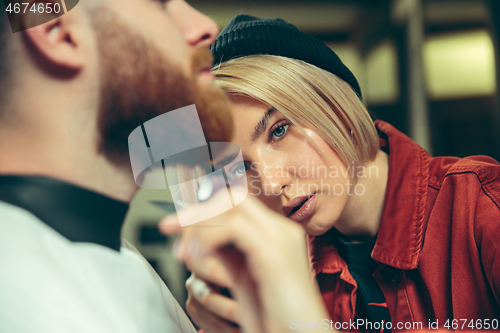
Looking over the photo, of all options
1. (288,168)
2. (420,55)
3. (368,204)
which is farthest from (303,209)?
(420,55)

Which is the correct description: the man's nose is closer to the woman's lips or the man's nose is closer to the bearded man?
the bearded man

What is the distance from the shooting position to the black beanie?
469mm

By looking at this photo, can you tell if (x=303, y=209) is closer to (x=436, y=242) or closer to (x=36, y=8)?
(x=436, y=242)

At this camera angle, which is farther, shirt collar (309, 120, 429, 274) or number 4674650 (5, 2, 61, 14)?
shirt collar (309, 120, 429, 274)

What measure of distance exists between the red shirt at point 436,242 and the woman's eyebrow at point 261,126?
9.6 inches

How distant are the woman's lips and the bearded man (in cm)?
23

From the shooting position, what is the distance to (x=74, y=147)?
275mm

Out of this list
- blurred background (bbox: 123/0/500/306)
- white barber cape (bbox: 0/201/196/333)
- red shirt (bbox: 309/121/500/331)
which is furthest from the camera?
blurred background (bbox: 123/0/500/306)

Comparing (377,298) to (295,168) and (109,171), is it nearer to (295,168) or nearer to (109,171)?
(295,168)

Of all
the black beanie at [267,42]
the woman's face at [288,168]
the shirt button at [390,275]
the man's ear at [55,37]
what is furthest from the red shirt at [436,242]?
the man's ear at [55,37]

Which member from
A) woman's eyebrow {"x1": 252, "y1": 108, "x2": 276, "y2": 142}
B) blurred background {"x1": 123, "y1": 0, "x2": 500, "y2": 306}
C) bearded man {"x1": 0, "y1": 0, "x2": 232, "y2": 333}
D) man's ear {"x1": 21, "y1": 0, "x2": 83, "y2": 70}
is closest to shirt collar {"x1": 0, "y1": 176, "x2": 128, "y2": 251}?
bearded man {"x1": 0, "y1": 0, "x2": 232, "y2": 333}

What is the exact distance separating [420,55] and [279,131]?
362 millimetres

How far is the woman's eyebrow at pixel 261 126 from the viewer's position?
0.44 meters

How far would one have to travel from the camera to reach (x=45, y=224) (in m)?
0.26
